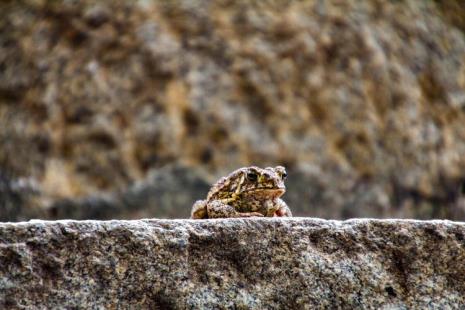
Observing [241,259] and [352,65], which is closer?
[241,259]

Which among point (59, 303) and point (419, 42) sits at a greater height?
point (419, 42)

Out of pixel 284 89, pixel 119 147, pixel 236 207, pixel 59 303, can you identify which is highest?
pixel 284 89

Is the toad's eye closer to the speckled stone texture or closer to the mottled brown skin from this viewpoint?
the mottled brown skin

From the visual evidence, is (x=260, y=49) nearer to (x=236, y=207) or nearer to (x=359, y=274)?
(x=236, y=207)

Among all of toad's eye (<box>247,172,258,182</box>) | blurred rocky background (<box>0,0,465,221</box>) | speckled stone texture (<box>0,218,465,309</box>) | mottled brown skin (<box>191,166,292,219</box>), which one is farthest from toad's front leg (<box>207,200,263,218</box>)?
blurred rocky background (<box>0,0,465,221</box>)

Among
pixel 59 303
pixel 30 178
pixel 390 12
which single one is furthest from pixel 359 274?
pixel 390 12

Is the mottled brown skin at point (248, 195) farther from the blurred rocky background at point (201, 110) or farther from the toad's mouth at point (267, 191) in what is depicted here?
the blurred rocky background at point (201, 110)

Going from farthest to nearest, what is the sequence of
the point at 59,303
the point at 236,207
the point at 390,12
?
1. the point at 390,12
2. the point at 236,207
3. the point at 59,303

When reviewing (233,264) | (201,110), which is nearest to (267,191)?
(233,264)
